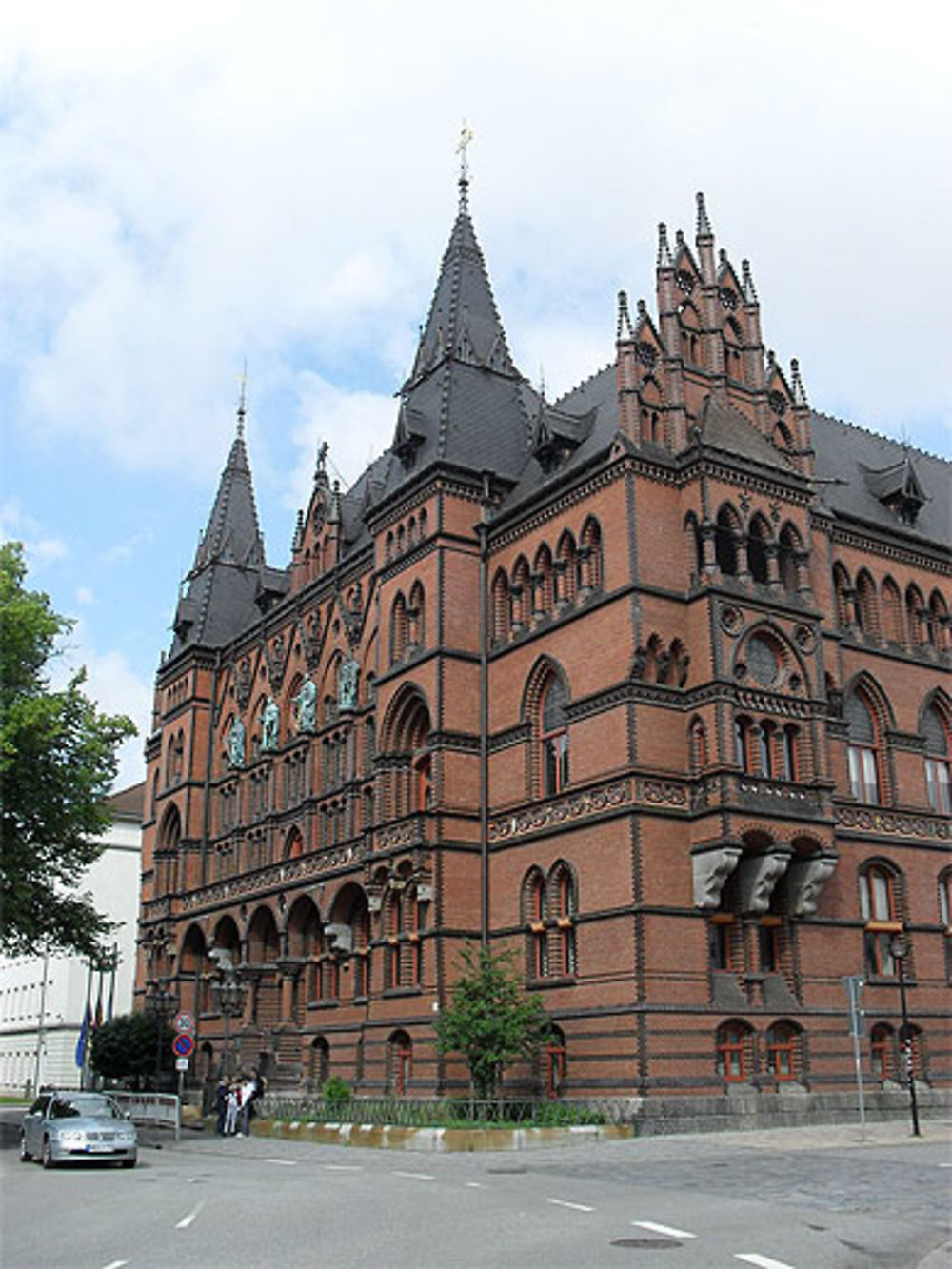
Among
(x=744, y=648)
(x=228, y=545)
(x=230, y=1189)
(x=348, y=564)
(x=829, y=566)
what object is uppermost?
(x=228, y=545)

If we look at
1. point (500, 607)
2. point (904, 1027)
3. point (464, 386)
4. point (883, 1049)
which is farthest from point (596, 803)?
point (464, 386)

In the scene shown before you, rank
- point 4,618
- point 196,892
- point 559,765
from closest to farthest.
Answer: point 4,618 → point 559,765 → point 196,892

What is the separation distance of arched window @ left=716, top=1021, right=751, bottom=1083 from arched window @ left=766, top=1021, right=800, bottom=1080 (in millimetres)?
685

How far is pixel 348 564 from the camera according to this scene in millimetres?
44219

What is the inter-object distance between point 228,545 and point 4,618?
27.6 metres

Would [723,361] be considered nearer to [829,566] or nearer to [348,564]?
[829,566]

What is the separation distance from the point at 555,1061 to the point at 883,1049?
838 centimetres

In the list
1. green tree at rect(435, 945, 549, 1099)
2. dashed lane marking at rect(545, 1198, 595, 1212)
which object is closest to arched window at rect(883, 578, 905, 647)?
green tree at rect(435, 945, 549, 1099)

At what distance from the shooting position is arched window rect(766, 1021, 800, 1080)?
99.1 ft

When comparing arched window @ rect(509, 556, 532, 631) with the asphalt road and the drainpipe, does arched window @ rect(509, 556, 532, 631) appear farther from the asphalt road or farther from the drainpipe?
the asphalt road

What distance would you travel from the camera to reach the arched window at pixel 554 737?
33.5 meters

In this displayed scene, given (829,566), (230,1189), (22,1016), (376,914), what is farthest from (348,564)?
(22,1016)

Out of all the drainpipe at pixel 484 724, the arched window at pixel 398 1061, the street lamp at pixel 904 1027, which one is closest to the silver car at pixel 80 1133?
the arched window at pixel 398 1061

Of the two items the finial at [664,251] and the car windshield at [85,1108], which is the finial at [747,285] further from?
the car windshield at [85,1108]
